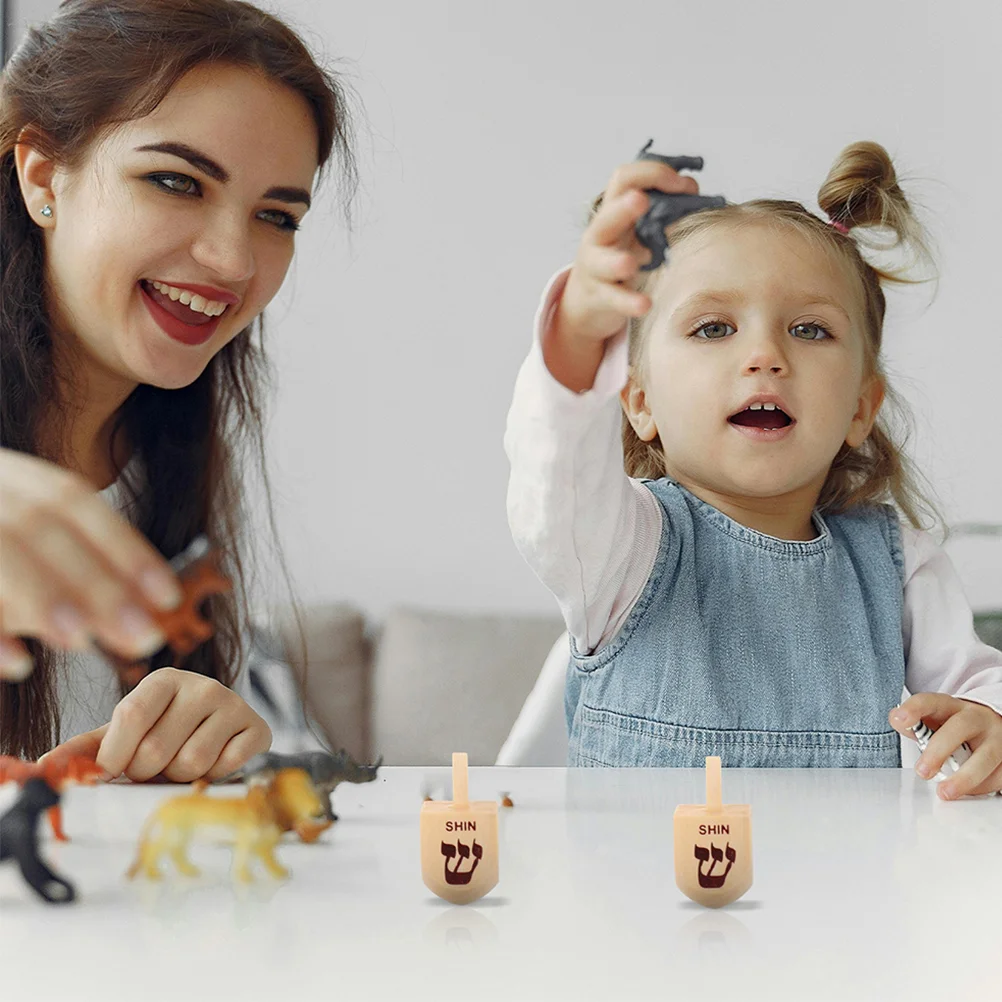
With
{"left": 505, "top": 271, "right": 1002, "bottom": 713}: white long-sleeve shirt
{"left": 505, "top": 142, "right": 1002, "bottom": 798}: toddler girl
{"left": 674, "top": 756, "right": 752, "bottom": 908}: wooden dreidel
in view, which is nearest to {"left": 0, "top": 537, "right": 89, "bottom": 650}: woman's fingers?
{"left": 674, "top": 756, "right": 752, "bottom": 908}: wooden dreidel

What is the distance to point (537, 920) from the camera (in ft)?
1.27

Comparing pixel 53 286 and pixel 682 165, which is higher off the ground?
pixel 682 165

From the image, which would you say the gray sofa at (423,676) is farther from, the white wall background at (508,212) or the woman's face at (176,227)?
the woman's face at (176,227)

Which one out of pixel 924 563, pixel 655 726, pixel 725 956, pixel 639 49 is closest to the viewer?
pixel 725 956

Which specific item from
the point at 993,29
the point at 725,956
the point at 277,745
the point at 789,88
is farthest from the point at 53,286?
the point at 993,29

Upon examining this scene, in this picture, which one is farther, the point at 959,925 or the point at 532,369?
the point at 532,369

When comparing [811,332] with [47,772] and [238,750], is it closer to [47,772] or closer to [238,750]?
[238,750]

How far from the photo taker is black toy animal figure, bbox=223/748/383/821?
44 centimetres

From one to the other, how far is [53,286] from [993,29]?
1.51 m

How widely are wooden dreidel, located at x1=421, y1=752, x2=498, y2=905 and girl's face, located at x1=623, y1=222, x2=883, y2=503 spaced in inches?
18.9

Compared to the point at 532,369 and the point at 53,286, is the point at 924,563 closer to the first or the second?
the point at 532,369

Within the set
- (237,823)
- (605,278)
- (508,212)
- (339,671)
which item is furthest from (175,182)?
(339,671)

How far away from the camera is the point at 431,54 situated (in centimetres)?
181

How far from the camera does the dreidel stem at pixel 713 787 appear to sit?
16.5 inches
